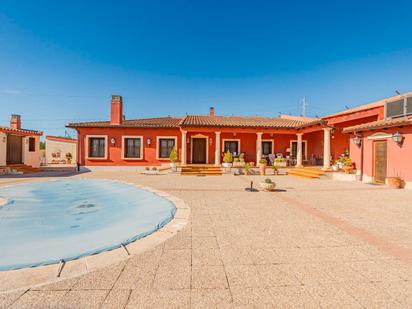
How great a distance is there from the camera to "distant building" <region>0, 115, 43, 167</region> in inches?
594

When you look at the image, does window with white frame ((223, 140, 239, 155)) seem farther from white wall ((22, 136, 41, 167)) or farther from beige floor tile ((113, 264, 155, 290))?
white wall ((22, 136, 41, 167))

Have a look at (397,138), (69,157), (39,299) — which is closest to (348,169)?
(397,138)

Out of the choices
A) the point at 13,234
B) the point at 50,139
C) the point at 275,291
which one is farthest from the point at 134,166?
the point at 50,139

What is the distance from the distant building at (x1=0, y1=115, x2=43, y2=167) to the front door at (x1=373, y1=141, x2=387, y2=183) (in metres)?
24.8

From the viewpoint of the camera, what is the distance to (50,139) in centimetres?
2584

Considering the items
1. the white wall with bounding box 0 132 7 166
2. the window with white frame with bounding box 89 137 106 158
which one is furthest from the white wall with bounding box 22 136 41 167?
the window with white frame with bounding box 89 137 106 158

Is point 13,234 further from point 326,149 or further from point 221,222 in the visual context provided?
point 326,149

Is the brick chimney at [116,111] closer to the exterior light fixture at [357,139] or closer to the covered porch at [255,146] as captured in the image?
the covered porch at [255,146]

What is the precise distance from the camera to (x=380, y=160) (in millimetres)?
10344

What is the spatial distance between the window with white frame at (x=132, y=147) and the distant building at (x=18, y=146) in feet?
28.1

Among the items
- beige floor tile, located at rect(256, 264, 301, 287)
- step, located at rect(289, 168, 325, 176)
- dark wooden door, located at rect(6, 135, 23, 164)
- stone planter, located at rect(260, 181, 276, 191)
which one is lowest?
beige floor tile, located at rect(256, 264, 301, 287)

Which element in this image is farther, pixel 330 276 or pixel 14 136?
pixel 14 136

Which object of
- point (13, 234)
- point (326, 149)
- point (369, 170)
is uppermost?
point (326, 149)

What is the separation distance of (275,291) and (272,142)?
16475 millimetres
